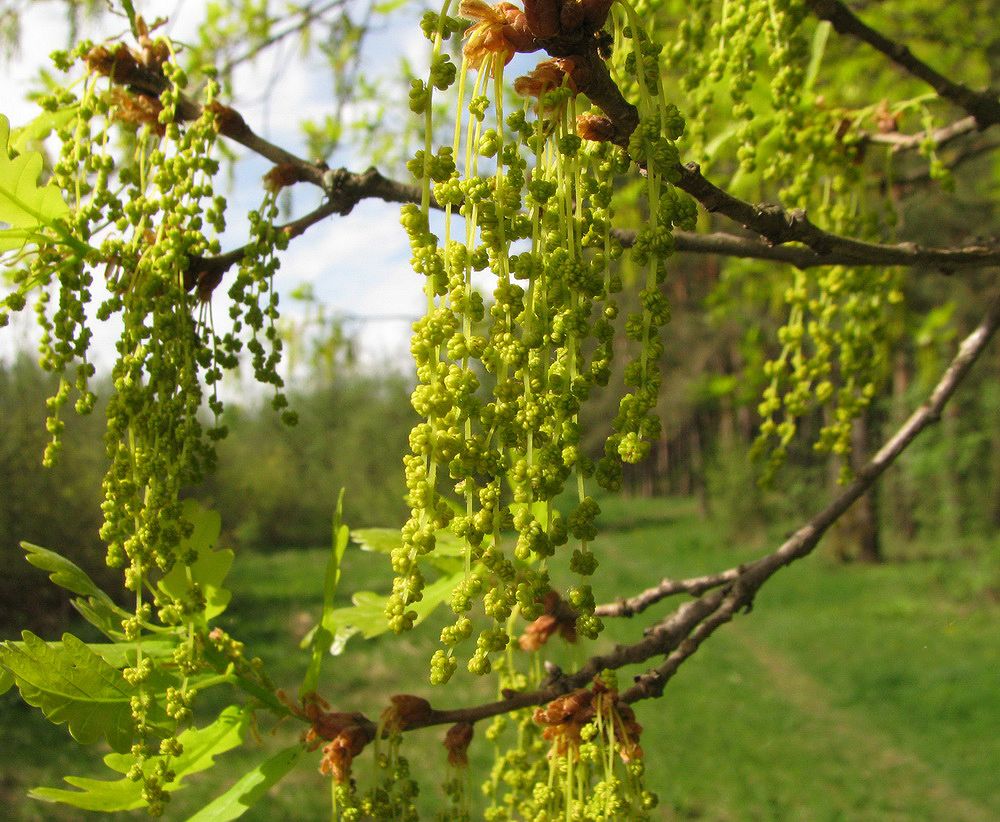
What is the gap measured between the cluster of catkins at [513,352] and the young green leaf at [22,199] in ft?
1.59

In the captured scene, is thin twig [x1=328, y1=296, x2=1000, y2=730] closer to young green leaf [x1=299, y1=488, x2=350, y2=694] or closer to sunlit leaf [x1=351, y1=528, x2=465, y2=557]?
young green leaf [x1=299, y1=488, x2=350, y2=694]

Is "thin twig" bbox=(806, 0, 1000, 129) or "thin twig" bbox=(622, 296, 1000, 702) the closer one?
"thin twig" bbox=(622, 296, 1000, 702)

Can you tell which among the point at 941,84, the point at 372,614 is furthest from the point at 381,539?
the point at 941,84

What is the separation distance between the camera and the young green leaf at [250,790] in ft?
3.18

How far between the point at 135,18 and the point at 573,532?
91 centimetres

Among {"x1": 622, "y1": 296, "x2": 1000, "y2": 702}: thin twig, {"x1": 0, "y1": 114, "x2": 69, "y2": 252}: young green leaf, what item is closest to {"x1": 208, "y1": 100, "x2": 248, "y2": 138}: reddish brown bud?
{"x1": 0, "y1": 114, "x2": 69, "y2": 252}: young green leaf

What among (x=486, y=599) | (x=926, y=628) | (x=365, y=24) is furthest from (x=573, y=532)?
(x=926, y=628)

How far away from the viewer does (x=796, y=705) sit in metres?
6.74

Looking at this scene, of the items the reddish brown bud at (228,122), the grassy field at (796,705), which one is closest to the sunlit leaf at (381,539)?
the reddish brown bud at (228,122)

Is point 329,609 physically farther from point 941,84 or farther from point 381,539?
point 941,84

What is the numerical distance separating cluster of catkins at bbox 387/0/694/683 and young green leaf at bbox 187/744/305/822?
44cm

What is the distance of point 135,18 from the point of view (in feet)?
3.57

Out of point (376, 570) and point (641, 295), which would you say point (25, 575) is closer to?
point (376, 570)

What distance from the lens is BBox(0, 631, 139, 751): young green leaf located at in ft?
2.88
